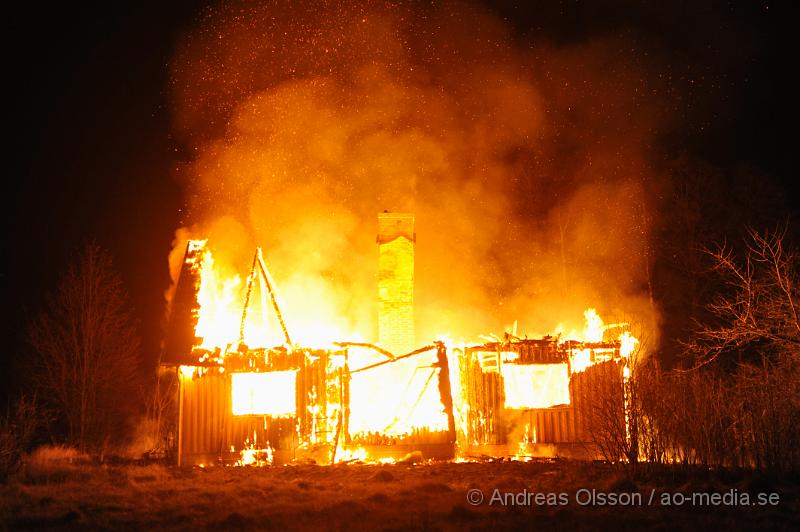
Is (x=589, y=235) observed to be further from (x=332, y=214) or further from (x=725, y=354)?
(x=332, y=214)

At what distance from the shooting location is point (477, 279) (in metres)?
39.4

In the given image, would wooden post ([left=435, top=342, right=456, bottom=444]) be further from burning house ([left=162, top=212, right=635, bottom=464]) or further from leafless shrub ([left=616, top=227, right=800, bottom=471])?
leafless shrub ([left=616, top=227, right=800, bottom=471])

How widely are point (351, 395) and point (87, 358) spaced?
13706 mm

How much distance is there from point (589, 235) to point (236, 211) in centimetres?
1798

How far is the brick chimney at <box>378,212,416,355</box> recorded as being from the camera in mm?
22844

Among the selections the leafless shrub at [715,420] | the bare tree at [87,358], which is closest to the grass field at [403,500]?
the leafless shrub at [715,420]

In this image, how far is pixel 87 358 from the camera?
28859 millimetres

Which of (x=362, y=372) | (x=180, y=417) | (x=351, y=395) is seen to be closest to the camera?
(x=180, y=417)

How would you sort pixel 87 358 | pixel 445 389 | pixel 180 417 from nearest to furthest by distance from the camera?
pixel 445 389
pixel 180 417
pixel 87 358

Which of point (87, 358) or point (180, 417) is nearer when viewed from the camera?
point (180, 417)

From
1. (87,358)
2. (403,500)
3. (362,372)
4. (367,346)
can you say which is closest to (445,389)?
(367,346)

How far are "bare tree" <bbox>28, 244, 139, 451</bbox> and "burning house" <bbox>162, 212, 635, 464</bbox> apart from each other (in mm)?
10500

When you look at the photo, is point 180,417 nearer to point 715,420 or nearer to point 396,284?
point 396,284

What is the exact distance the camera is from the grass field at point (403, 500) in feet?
35.9
